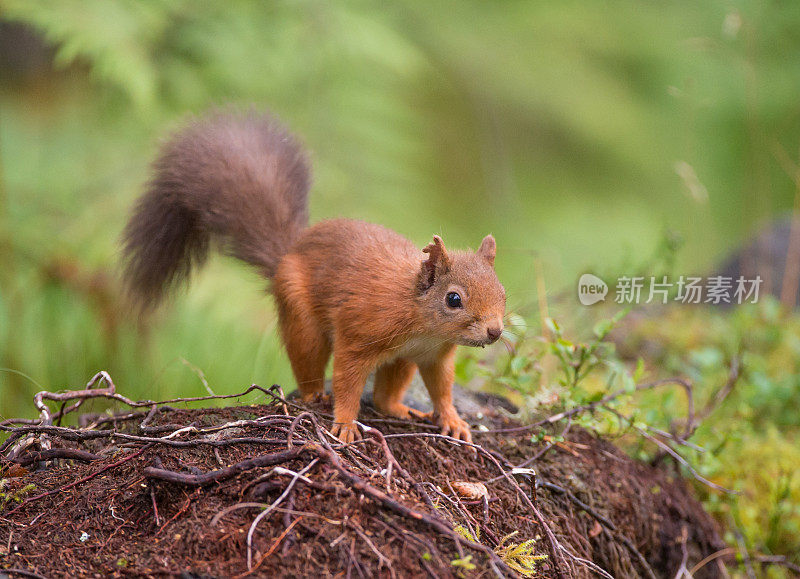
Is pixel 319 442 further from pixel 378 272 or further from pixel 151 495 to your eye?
pixel 378 272

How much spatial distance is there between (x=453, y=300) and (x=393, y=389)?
59cm

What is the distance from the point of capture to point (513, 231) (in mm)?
6914

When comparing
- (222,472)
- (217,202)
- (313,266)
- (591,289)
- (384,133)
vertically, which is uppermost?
(384,133)

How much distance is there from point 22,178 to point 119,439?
11.6 ft

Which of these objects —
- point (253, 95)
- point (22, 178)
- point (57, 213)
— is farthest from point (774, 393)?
point (22, 178)

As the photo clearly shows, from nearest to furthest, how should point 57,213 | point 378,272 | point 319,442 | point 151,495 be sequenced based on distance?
point 151,495, point 319,442, point 378,272, point 57,213

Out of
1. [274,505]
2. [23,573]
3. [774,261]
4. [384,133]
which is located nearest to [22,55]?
[384,133]

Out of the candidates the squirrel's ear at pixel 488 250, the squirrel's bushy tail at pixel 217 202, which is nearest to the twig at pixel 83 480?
the squirrel's bushy tail at pixel 217 202

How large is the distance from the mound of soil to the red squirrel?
0.74ft

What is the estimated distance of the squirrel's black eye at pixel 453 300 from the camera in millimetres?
2523

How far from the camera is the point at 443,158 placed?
8.79 m

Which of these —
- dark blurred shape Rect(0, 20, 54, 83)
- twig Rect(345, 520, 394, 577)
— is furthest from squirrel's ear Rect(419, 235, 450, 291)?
dark blurred shape Rect(0, 20, 54, 83)

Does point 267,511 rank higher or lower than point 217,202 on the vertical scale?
lower

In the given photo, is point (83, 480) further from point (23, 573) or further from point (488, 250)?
point (488, 250)
